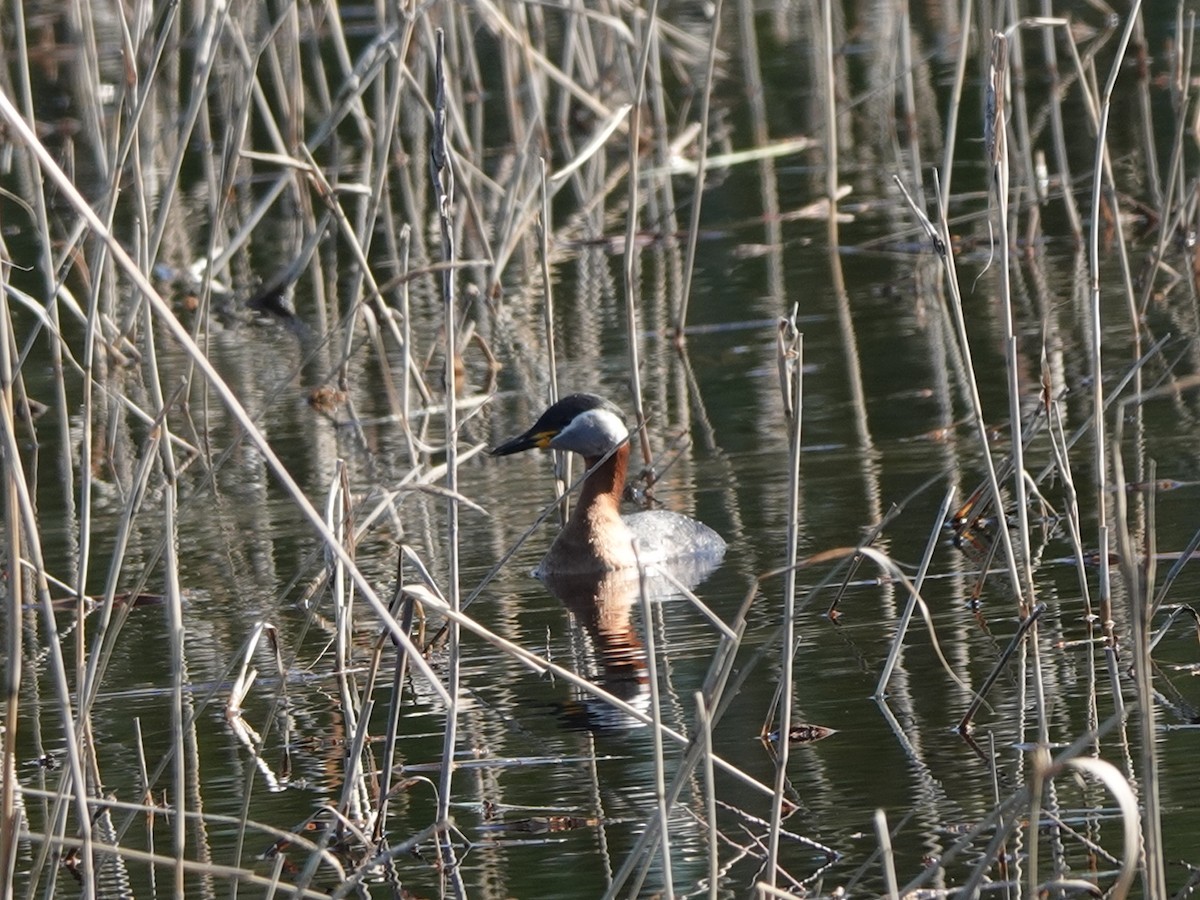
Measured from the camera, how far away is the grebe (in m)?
6.98

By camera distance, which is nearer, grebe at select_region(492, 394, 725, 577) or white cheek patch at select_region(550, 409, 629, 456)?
grebe at select_region(492, 394, 725, 577)

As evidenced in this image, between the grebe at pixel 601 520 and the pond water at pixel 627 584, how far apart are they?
14cm

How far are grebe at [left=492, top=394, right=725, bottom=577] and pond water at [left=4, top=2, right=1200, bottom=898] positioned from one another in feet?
0.47

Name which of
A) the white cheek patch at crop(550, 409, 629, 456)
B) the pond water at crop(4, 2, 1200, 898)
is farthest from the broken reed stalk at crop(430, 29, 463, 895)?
the white cheek patch at crop(550, 409, 629, 456)

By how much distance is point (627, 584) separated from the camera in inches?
283

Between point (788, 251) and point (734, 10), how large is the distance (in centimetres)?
752

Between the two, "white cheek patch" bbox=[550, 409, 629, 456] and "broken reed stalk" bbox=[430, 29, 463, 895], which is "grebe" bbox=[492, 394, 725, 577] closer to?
"white cheek patch" bbox=[550, 409, 629, 456]

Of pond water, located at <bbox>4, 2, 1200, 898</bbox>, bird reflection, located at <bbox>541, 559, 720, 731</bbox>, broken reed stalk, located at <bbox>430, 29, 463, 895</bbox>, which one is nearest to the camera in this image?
broken reed stalk, located at <bbox>430, 29, 463, 895</bbox>

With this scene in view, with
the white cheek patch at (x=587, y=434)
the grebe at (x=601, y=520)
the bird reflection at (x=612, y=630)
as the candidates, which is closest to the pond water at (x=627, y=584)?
the bird reflection at (x=612, y=630)

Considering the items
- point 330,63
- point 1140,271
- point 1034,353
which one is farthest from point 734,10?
point 1034,353

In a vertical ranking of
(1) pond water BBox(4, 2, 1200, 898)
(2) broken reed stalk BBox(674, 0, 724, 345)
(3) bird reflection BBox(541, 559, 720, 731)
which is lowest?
(3) bird reflection BBox(541, 559, 720, 731)

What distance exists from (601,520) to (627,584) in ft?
0.86

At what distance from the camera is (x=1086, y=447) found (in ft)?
24.5

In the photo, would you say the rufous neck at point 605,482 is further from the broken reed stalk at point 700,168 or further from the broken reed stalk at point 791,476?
the broken reed stalk at point 791,476
